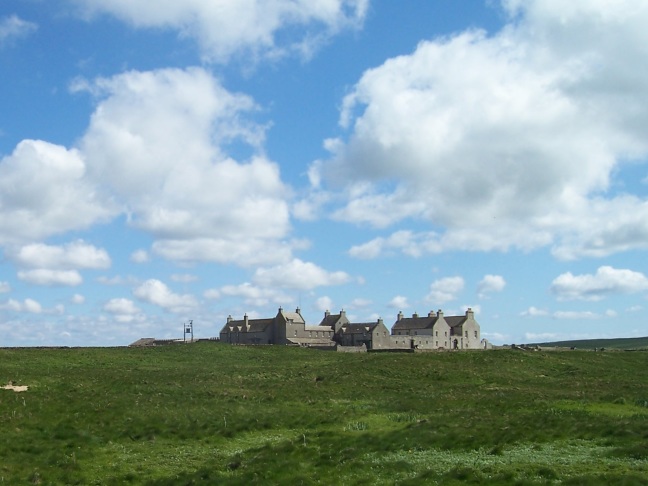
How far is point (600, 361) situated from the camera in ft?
257

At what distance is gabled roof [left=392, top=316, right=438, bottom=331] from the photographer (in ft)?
429

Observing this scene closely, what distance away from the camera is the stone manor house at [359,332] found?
12306 cm

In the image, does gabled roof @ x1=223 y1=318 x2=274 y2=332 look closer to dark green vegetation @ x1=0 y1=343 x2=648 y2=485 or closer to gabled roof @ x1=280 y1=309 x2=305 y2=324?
gabled roof @ x1=280 y1=309 x2=305 y2=324

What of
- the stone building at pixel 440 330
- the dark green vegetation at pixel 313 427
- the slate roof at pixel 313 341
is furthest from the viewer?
the stone building at pixel 440 330

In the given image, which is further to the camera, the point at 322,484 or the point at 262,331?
the point at 262,331

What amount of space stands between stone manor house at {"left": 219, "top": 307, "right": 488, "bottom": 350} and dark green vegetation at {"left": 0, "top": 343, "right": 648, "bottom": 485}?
64504mm

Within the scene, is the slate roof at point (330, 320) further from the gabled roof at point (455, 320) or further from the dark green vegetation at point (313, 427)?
the dark green vegetation at point (313, 427)

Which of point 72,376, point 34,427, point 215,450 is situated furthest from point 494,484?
point 72,376

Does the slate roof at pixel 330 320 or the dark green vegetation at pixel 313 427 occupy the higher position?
the slate roof at pixel 330 320

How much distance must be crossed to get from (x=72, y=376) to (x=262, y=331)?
81.0 metres

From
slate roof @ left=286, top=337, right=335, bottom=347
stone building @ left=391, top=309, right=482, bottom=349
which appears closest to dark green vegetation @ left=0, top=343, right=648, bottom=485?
slate roof @ left=286, top=337, right=335, bottom=347

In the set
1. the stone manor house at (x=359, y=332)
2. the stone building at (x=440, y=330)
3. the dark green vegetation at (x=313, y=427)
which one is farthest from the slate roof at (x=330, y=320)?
the dark green vegetation at (x=313, y=427)

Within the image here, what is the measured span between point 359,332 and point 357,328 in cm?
169

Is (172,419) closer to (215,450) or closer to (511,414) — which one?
(215,450)
